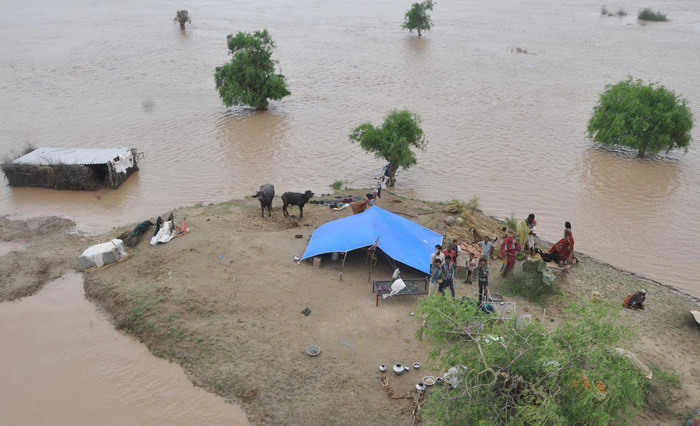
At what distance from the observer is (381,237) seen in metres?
12.7

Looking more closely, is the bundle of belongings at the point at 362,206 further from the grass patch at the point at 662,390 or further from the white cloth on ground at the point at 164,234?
the grass patch at the point at 662,390

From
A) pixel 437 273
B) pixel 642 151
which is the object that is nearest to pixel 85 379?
pixel 437 273

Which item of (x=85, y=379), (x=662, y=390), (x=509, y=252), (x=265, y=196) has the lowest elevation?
(x=85, y=379)

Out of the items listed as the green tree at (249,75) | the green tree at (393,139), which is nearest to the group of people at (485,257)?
the green tree at (393,139)

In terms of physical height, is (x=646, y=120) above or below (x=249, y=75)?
below

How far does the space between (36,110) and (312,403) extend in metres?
29.4

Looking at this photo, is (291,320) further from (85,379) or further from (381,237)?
(85,379)

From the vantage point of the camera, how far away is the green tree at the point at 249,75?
28125 millimetres

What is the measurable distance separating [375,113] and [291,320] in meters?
20.5

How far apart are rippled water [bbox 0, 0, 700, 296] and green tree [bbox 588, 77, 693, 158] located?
100 centimetres

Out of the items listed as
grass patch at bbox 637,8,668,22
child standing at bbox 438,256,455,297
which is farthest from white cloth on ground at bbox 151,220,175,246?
grass patch at bbox 637,8,668,22

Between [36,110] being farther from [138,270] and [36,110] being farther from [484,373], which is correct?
[484,373]

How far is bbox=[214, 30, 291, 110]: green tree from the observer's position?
28.1 m

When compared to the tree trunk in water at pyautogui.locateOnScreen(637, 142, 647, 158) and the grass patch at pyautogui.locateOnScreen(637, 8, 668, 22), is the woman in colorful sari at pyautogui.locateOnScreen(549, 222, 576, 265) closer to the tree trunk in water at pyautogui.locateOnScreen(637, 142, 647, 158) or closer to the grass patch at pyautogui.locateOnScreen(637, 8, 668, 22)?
the tree trunk in water at pyautogui.locateOnScreen(637, 142, 647, 158)
